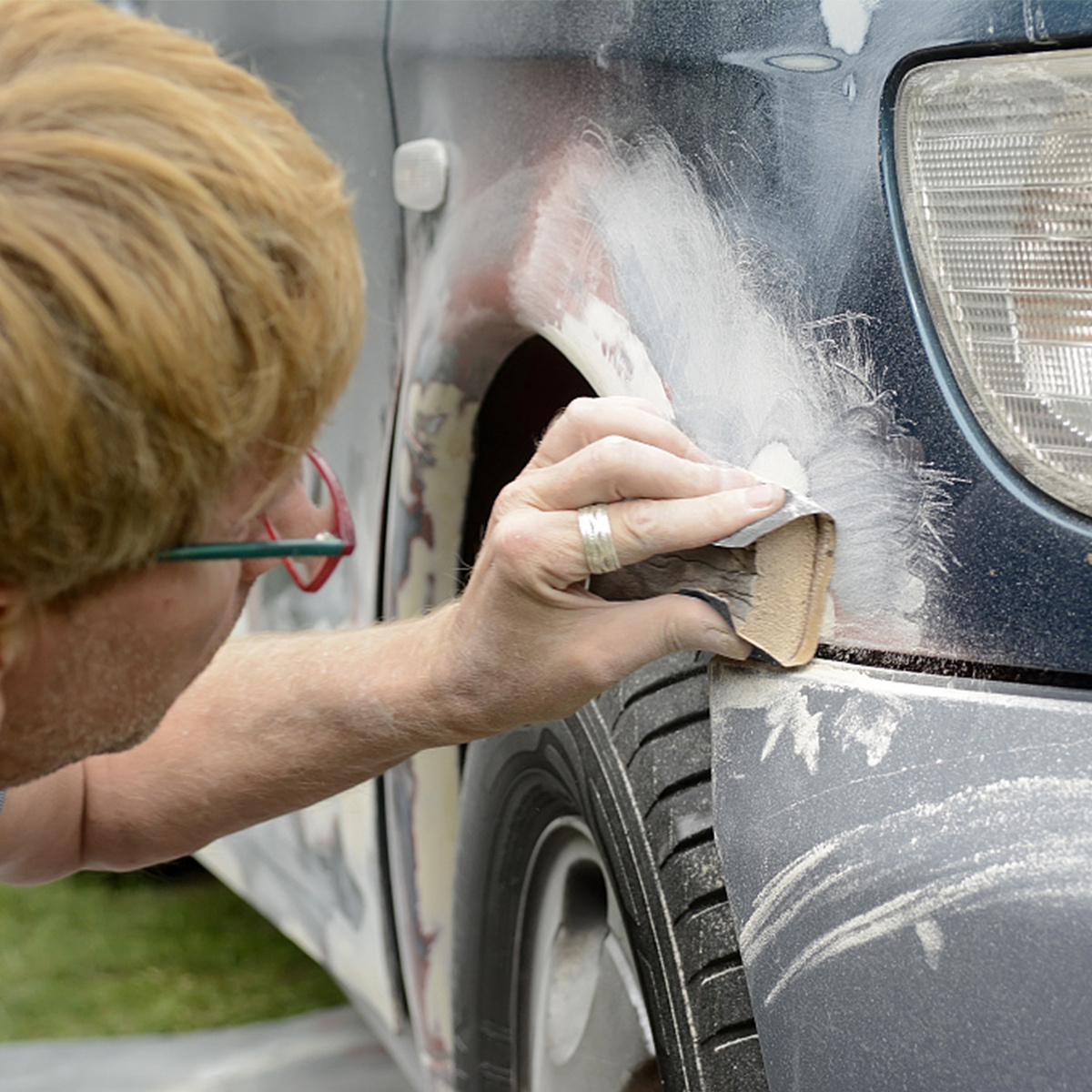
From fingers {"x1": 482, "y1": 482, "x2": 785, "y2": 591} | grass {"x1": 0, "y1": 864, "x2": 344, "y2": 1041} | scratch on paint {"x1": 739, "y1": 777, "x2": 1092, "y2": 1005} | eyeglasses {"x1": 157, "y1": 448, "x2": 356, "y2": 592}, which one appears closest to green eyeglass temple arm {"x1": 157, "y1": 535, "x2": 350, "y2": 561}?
eyeglasses {"x1": 157, "y1": 448, "x2": 356, "y2": 592}

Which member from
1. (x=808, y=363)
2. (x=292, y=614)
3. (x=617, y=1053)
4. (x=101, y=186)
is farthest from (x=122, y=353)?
(x=292, y=614)

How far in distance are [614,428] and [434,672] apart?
374 millimetres

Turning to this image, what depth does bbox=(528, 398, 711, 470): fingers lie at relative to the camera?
3.89ft

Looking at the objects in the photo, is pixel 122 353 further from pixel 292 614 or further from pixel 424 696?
pixel 292 614

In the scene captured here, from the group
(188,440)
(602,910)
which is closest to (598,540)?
(188,440)

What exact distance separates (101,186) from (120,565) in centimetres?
29

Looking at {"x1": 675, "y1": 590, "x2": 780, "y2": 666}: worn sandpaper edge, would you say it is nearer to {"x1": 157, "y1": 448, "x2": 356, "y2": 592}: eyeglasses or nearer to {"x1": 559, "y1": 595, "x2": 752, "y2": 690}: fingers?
{"x1": 559, "y1": 595, "x2": 752, "y2": 690}: fingers

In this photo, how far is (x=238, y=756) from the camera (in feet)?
5.53

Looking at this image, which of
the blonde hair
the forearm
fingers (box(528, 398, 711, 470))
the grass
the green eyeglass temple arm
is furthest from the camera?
the grass

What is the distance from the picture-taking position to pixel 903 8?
3.37 ft

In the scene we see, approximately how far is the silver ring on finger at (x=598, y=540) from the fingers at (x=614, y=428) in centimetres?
7

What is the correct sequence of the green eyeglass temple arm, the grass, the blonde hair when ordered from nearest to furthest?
the blonde hair < the green eyeglass temple arm < the grass

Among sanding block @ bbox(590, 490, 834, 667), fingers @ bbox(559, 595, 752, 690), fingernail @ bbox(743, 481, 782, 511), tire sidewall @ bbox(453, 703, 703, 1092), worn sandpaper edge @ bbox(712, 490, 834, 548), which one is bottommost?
tire sidewall @ bbox(453, 703, 703, 1092)

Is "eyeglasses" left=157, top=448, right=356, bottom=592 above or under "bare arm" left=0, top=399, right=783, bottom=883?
above
